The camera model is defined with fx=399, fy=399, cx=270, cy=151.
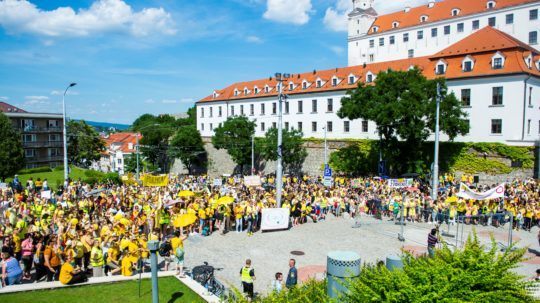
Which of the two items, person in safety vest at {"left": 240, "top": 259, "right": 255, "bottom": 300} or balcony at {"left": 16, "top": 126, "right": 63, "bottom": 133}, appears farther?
balcony at {"left": 16, "top": 126, "right": 63, "bottom": 133}

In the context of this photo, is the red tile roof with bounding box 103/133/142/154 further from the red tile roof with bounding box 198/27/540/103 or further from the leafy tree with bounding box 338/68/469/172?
the leafy tree with bounding box 338/68/469/172

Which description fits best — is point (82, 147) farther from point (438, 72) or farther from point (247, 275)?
point (247, 275)

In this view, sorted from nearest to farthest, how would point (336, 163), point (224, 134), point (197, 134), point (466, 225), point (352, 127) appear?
1. point (466, 225)
2. point (336, 163)
3. point (352, 127)
4. point (224, 134)
5. point (197, 134)

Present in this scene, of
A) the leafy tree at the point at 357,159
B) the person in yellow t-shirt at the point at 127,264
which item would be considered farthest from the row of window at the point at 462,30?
the person in yellow t-shirt at the point at 127,264

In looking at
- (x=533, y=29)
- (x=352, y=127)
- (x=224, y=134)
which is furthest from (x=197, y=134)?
(x=533, y=29)

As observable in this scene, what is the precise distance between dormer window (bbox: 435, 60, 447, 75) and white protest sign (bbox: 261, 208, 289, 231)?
3334 centimetres

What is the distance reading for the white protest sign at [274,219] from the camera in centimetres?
2097

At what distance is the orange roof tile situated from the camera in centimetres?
4244

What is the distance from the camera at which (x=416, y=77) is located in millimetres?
36750

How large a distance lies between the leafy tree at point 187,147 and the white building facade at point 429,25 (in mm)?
33818

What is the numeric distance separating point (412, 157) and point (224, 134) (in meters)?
28.8

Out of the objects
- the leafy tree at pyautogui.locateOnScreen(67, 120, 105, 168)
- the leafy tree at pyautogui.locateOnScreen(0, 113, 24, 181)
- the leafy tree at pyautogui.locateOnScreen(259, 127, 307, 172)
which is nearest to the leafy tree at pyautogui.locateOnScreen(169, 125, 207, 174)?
the leafy tree at pyautogui.locateOnScreen(259, 127, 307, 172)

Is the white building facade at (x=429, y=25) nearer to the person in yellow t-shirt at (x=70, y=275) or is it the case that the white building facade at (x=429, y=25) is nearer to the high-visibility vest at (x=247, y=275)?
the high-visibility vest at (x=247, y=275)

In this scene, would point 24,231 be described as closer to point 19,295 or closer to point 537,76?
point 19,295
